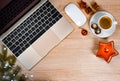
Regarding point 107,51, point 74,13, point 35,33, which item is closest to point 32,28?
point 35,33

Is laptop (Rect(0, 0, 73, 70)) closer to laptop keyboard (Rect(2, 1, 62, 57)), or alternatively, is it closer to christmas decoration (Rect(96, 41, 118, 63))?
laptop keyboard (Rect(2, 1, 62, 57))

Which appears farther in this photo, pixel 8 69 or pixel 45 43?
pixel 45 43

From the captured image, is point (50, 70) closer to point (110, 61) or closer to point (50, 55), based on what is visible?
point (50, 55)

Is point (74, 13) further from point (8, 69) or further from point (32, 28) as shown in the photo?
point (8, 69)

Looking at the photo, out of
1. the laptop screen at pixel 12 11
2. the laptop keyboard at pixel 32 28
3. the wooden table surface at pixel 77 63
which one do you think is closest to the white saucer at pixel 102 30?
the wooden table surface at pixel 77 63

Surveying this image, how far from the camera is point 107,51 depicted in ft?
4.69

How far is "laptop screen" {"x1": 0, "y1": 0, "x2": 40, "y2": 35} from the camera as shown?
4.59 ft

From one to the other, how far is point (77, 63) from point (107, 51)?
123 millimetres

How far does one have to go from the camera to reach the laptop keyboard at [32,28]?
143 cm

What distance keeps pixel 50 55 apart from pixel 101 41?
8.0 inches

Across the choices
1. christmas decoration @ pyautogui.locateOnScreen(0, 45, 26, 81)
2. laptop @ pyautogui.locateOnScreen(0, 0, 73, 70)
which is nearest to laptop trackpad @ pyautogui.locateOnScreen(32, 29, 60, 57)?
laptop @ pyautogui.locateOnScreen(0, 0, 73, 70)

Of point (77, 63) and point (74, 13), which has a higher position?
point (74, 13)

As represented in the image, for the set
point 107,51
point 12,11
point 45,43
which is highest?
point 12,11

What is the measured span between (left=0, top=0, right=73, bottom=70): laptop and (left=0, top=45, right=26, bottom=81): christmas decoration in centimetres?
6
